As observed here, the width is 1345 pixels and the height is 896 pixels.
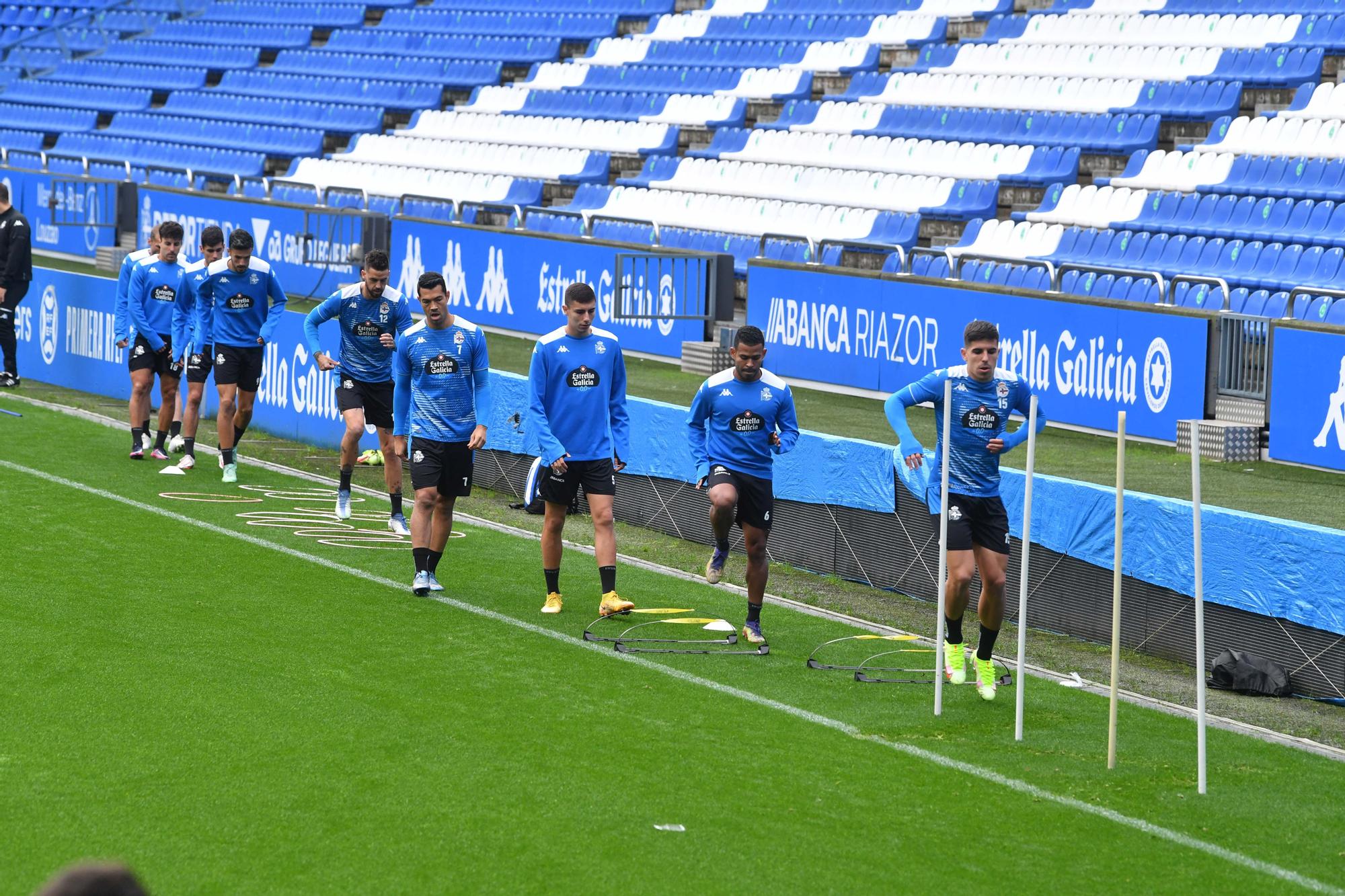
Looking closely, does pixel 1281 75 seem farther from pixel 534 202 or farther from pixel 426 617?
pixel 426 617

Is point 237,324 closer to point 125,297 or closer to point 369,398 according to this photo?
point 125,297

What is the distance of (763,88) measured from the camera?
2761 cm

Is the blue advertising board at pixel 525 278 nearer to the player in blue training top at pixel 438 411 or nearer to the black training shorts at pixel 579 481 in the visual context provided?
the player in blue training top at pixel 438 411

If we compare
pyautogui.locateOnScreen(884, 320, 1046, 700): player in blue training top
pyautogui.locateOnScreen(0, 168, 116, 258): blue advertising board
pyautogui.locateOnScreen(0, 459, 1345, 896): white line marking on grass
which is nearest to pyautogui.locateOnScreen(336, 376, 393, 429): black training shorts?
pyautogui.locateOnScreen(0, 459, 1345, 896): white line marking on grass

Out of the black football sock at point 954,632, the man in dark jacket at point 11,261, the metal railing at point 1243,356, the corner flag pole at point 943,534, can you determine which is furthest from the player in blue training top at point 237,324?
the metal railing at point 1243,356

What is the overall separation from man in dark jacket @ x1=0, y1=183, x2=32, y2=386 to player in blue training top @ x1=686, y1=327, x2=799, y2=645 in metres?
11.3

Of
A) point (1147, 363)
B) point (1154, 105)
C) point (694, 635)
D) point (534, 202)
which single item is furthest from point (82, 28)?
point (694, 635)

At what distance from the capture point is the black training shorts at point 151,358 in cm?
1588

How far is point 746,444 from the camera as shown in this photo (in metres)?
10.4

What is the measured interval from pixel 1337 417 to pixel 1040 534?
3.79 metres

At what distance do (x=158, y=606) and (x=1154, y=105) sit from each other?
50.4 ft

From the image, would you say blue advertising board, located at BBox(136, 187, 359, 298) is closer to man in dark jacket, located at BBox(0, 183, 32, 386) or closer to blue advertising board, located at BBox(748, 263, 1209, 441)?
man in dark jacket, located at BBox(0, 183, 32, 386)

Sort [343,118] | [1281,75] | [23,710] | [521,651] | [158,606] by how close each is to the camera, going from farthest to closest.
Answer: [343,118] → [1281,75] → [158,606] → [521,651] → [23,710]

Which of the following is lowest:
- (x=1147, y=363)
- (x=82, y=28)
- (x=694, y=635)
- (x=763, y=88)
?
(x=694, y=635)
